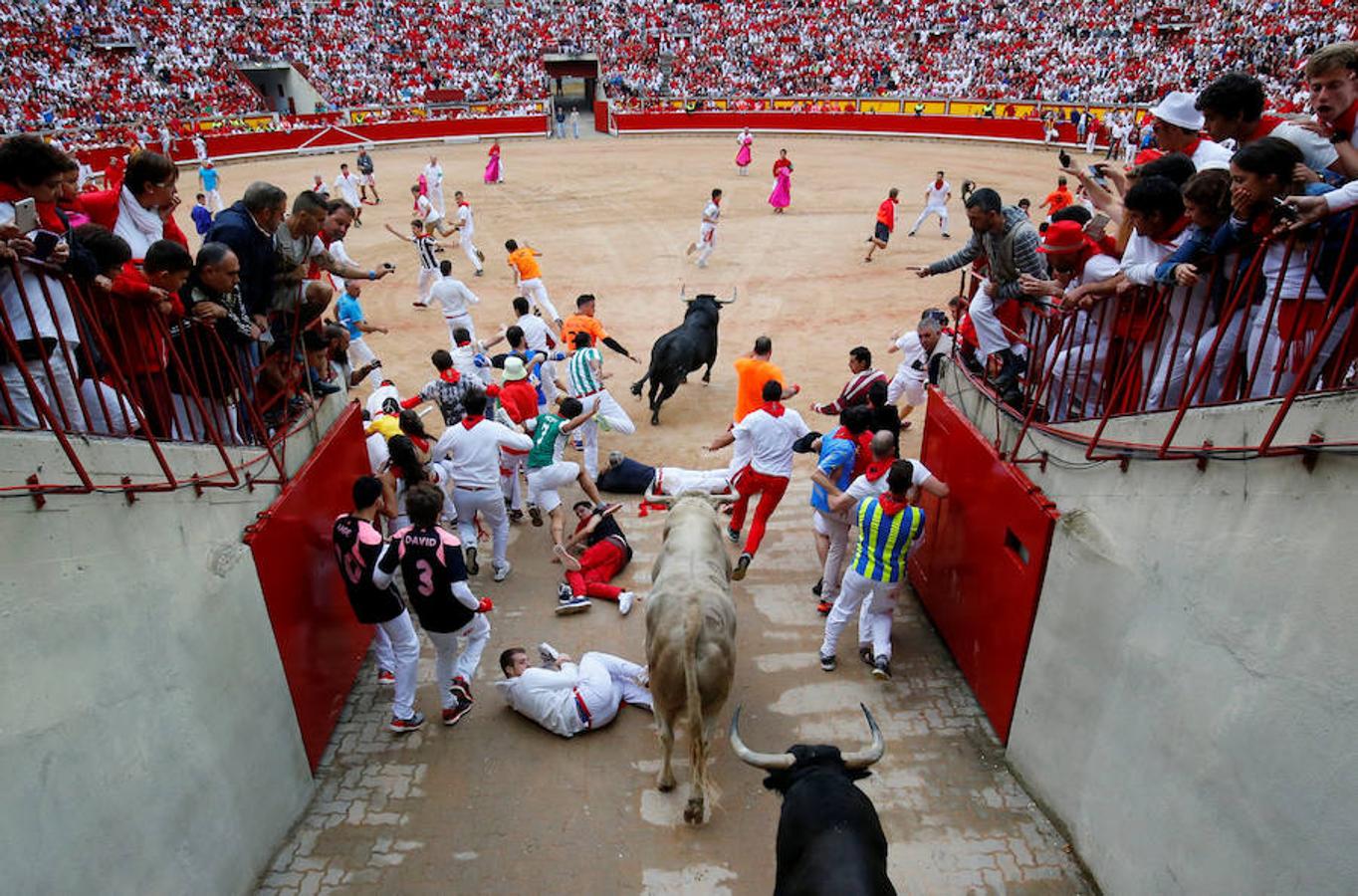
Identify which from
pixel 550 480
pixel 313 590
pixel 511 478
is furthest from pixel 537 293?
pixel 313 590

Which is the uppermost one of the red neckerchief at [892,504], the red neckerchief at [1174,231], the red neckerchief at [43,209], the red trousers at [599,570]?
the red neckerchief at [43,209]

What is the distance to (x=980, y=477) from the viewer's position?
21.4 feet

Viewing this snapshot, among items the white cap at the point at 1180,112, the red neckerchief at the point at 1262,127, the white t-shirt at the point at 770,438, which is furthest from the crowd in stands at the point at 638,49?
the white t-shirt at the point at 770,438

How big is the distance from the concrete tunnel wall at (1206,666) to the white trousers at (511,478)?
5.49 metres

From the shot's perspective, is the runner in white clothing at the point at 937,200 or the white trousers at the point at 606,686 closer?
the white trousers at the point at 606,686

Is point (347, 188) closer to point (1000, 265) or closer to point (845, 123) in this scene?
point (1000, 265)

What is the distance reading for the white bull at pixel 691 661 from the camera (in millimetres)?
5352

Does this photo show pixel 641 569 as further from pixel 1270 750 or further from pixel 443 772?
pixel 1270 750

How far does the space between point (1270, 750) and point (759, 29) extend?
49.0 meters

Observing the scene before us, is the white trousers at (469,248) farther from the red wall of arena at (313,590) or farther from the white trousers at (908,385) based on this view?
the red wall of arena at (313,590)

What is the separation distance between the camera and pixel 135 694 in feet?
13.1

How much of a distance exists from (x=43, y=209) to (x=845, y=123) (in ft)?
125

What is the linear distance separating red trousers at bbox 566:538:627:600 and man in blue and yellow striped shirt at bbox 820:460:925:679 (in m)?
2.24

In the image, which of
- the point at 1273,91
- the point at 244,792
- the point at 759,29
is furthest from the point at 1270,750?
the point at 759,29
